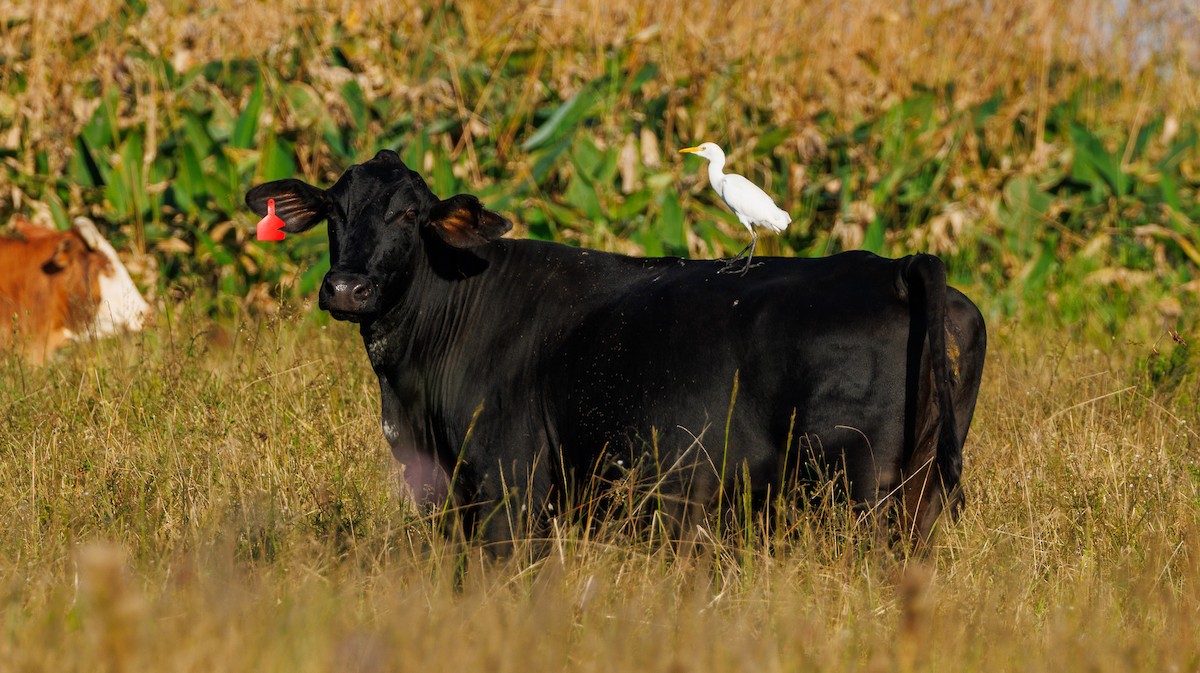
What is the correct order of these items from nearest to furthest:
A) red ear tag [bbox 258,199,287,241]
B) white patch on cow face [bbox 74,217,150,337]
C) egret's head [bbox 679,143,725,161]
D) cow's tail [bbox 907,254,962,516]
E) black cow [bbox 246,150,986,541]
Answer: cow's tail [bbox 907,254,962,516], black cow [bbox 246,150,986,541], red ear tag [bbox 258,199,287,241], egret's head [bbox 679,143,725,161], white patch on cow face [bbox 74,217,150,337]

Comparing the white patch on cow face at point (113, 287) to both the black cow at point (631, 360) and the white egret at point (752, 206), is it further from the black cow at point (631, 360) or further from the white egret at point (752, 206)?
the white egret at point (752, 206)

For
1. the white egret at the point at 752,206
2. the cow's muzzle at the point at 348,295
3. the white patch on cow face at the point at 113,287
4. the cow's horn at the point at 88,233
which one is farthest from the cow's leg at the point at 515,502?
the cow's horn at the point at 88,233

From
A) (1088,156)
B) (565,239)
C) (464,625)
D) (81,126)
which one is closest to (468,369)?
(464,625)

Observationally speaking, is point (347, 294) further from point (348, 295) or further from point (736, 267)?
point (736, 267)

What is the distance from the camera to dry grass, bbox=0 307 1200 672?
3008 mm

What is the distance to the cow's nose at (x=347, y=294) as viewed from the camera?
15.0ft

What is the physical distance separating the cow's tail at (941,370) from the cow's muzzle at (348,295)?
72.7 inches

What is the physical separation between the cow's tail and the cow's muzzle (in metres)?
1.85

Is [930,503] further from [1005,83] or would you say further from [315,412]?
[1005,83]

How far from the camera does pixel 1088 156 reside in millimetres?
9922

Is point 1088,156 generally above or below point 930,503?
above

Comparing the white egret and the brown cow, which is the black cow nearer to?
the white egret

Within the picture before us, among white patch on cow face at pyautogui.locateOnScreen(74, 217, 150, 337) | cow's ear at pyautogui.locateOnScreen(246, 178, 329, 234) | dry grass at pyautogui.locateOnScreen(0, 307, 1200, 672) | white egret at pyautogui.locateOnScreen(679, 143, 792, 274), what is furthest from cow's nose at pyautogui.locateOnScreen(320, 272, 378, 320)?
white patch on cow face at pyautogui.locateOnScreen(74, 217, 150, 337)

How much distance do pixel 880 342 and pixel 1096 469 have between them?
1616mm
